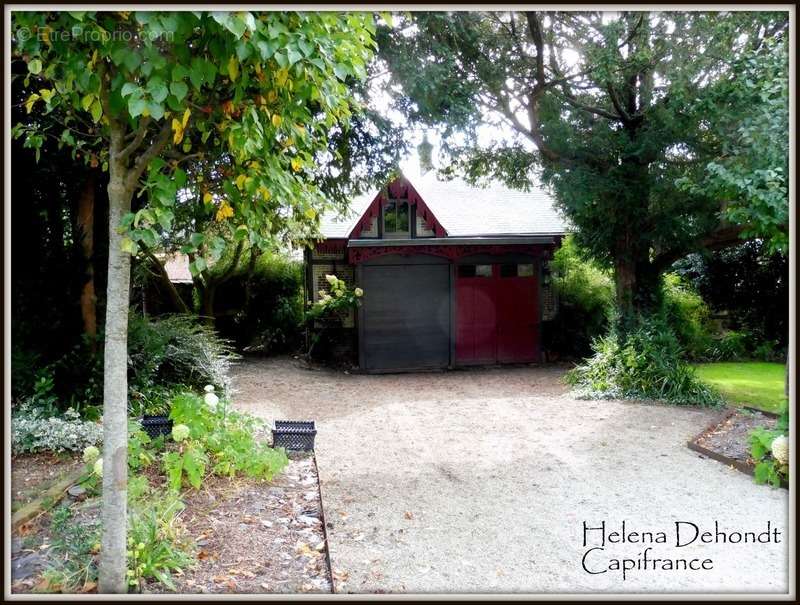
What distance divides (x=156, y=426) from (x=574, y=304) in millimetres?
10774

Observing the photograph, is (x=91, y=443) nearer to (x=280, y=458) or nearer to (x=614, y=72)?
(x=280, y=458)

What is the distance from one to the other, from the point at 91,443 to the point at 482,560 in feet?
11.7

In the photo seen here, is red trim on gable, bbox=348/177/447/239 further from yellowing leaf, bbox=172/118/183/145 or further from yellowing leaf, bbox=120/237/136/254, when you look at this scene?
yellowing leaf, bbox=120/237/136/254

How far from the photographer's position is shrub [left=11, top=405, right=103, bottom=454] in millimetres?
5223

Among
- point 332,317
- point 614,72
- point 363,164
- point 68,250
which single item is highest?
point 614,72

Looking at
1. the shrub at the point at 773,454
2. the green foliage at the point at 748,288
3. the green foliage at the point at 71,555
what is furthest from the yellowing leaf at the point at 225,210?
the green foliage at the point at 748,288

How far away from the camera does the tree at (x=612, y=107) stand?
6.98 metres

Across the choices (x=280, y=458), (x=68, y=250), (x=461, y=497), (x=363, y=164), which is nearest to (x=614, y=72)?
(x=363, y=164)

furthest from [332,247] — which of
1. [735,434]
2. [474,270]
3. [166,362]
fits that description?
[735,434]

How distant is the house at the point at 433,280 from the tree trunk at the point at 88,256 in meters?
6.63

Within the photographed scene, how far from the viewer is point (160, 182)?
2.85 metres

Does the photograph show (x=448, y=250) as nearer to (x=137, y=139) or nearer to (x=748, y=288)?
(x=748, y=288)

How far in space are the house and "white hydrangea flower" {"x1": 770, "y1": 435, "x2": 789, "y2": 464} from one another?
341 inches

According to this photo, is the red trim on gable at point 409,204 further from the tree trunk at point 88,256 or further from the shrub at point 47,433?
the shrub at point 47,433
